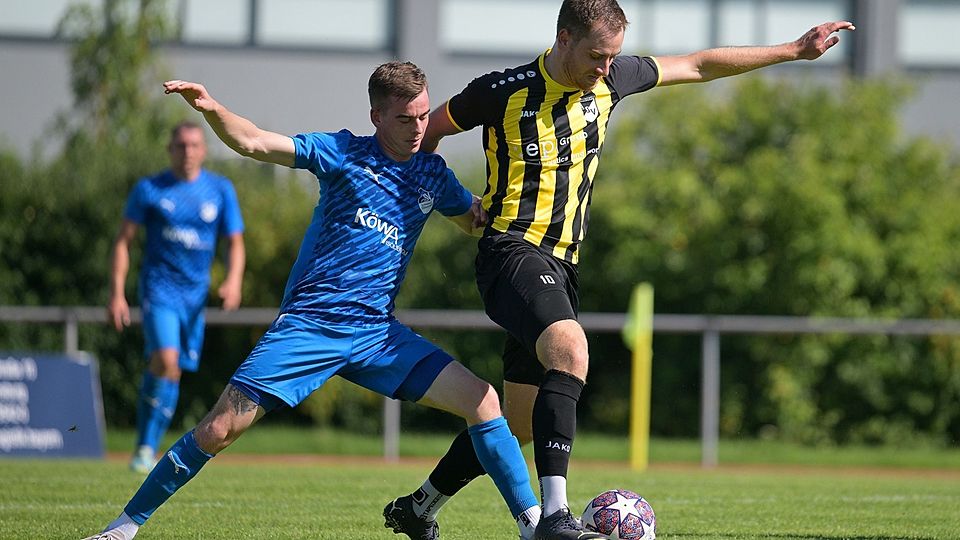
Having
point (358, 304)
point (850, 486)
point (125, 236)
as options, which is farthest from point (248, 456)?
point (358, 304)

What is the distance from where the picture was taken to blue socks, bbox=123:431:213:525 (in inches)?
205

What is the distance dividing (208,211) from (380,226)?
16.8 feet

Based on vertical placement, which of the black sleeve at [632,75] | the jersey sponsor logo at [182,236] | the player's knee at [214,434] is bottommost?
the player's knee at [214,434]

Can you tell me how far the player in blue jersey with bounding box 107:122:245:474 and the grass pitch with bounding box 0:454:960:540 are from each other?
77 cm

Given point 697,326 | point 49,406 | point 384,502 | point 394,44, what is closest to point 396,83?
point 384,502

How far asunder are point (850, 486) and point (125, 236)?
5603 millimetres

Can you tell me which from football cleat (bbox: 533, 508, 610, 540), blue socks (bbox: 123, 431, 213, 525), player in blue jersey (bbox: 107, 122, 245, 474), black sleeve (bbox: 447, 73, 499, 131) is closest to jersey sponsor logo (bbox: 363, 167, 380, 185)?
black sleeve (bbox: 447, 73, 499, 131)

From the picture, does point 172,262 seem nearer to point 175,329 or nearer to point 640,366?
point 175,329

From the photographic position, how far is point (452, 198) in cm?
564

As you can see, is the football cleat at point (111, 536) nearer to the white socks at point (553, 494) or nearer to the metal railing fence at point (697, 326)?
the white socks at point (553, 494)

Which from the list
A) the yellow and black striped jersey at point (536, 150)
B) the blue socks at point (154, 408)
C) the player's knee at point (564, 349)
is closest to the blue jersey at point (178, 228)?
the blue socks at point (154, 408)

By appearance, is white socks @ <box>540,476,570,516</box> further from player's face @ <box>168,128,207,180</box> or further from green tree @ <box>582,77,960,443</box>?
green tree @ <box>582,77,960,443</box>

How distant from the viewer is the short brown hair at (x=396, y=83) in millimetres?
5277

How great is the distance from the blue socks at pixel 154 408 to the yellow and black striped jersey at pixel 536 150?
16.6ft
